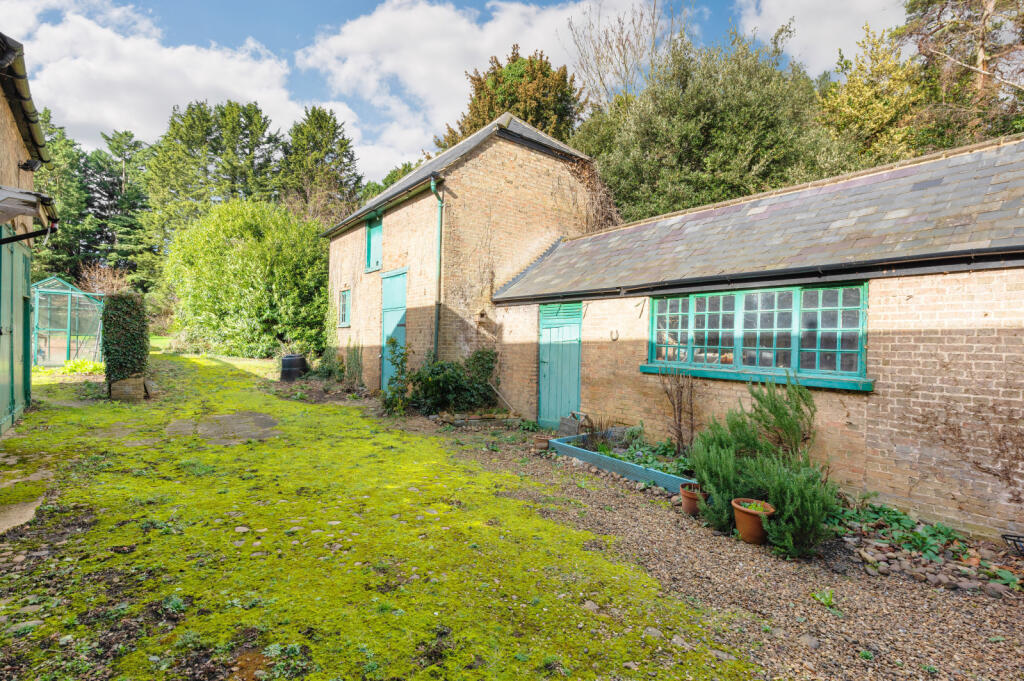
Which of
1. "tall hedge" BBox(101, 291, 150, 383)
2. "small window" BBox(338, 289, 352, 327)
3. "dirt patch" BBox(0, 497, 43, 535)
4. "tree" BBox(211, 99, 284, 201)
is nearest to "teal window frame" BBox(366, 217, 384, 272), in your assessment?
"small window" BBox(338, 289, 352, 327)

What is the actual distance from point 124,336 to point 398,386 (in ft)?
20.9

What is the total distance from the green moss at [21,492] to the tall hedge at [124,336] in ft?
21.9

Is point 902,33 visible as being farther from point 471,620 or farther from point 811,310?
point 471,620

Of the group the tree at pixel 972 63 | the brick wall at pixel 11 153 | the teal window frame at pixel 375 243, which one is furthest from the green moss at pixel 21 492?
the tree at pixel 972 63

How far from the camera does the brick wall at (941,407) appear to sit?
14.2 ft

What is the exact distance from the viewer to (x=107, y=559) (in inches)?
140

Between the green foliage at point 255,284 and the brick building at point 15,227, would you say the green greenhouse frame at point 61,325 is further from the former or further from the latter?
the brick building at point 15,227

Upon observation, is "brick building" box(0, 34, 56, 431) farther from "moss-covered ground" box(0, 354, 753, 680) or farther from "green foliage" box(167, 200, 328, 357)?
"green foliage" box(167, 200, 328, 357)

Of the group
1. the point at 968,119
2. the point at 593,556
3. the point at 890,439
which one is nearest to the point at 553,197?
the point at 890,439

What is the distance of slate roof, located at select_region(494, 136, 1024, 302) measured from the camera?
502cm

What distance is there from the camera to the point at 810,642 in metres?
2.94

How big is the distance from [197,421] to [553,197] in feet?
34.3

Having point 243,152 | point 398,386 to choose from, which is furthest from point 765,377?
point 243,152

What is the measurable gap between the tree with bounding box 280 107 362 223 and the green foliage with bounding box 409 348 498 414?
27994mm
